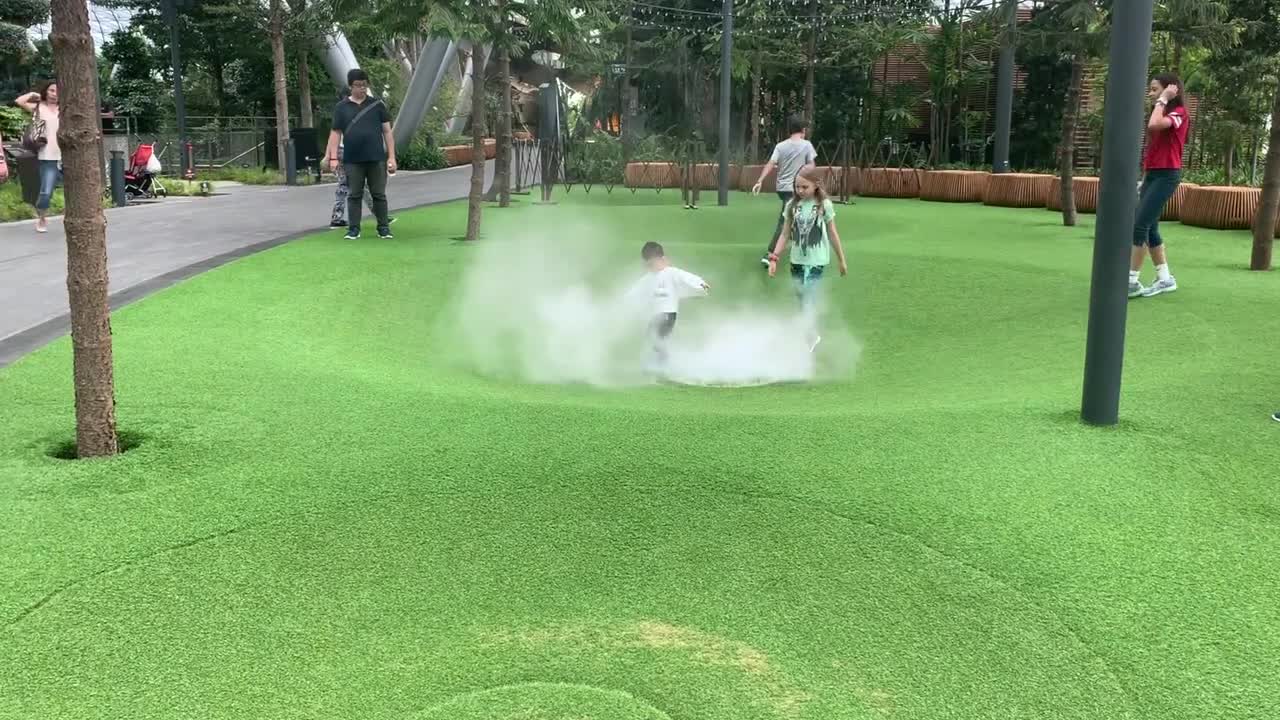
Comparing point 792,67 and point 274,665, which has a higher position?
point 792,67

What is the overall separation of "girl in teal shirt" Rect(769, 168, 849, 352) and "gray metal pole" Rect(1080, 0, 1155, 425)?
244 centimetres

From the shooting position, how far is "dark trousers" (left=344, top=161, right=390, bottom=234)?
12750mm

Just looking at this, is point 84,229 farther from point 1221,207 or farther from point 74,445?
point 1221,207

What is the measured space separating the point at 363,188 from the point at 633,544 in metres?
10.1

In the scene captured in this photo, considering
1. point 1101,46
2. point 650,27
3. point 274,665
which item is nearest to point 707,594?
point 274,665

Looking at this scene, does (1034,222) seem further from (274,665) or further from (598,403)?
(274,665)

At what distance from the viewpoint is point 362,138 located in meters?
12.4

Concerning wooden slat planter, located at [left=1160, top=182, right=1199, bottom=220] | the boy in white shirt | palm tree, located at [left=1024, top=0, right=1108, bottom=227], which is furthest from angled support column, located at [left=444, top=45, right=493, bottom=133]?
the boy in white shirt

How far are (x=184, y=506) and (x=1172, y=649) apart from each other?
344 cm

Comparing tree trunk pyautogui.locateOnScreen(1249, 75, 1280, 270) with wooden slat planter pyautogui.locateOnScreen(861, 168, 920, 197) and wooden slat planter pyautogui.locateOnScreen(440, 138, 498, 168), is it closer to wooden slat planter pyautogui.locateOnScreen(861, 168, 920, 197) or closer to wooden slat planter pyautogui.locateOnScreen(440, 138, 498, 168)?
wooden slat planter pyautogui.locateOnScreen(861, 168, 920, 197)

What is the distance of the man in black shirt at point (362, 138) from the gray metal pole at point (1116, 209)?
29.0 ft

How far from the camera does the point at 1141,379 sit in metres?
6.39

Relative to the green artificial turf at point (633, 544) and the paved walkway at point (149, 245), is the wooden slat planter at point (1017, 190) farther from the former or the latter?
the green artificial turf at point (633, 544)

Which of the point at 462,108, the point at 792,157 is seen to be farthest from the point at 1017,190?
the point at 462,108
